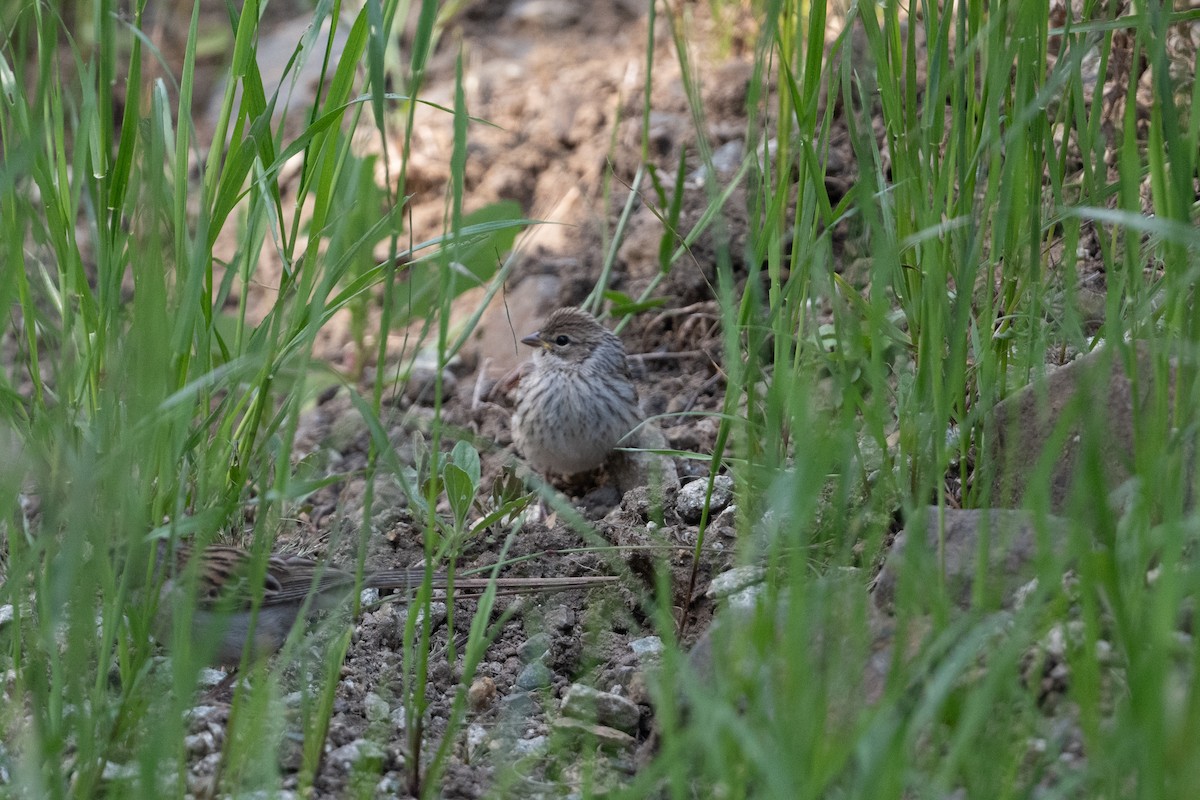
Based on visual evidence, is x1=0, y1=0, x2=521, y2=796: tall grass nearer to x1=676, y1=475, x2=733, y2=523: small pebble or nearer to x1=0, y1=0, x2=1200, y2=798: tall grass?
x1=0, y1=0, x2=1200, y2=798: tall grass

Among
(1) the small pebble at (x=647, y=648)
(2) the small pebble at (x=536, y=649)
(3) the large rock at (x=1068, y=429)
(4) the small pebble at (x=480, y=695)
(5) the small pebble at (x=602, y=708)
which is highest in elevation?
(3) the large rock at (x=1068, y=429)

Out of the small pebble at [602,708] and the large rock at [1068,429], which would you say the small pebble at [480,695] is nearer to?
the small pebble at [602,708]

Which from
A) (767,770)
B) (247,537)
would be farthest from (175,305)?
(767,770)

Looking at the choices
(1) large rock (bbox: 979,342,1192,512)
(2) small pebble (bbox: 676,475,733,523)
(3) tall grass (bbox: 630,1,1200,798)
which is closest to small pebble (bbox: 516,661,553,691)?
(3) tall grass (bbox: 630,1,1200,798)

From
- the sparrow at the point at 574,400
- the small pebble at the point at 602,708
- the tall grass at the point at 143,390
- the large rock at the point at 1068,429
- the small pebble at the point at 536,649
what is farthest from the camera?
the sparrow at the point at 574,400

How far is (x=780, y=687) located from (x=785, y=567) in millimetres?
759

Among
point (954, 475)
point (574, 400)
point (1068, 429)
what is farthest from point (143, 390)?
point (574, 400)

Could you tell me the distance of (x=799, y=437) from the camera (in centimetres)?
245

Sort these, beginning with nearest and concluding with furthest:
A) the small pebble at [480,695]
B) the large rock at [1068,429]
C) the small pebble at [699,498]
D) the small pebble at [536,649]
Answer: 1. the large rock at [1068,429]
2. the small pebble at [480,695]
3. the small pebble at [536,649]
4. the small pebble at [699,498]

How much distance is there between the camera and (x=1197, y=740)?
1.82 meters

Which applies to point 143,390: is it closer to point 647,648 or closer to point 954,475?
point 647,648

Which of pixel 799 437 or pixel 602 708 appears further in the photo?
pixel 602 708

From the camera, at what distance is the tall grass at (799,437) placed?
2.03 m

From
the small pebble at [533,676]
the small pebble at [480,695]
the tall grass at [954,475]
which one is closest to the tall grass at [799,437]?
the tall grass at [954,475]
